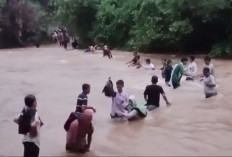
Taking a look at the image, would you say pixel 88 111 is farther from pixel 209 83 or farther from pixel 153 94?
pixel 209 83

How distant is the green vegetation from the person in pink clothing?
16.9 metres

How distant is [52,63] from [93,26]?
1019cm

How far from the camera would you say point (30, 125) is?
7613mm

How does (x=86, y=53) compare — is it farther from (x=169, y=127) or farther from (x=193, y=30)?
(x=169, y=127)

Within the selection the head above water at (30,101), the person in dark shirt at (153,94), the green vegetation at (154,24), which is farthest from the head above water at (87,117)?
the green vegetation at (154,24)

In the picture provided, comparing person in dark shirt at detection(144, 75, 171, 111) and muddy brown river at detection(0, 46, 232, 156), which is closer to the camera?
muddy brown river at detection(0, 46, 232, 156)

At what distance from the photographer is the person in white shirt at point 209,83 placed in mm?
13327

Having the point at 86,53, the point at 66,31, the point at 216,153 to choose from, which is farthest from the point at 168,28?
the point at 216,153

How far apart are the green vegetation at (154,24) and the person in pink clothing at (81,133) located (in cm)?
1694

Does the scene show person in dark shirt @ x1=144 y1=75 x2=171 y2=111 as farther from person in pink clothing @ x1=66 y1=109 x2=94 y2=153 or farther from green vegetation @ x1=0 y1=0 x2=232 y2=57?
green vegetation @ x1=0 y1=0 x2=232 y2=57

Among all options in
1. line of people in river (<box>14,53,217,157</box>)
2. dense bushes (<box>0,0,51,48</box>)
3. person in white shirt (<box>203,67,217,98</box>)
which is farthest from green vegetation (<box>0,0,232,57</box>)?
line of people in river (<box>14,53,217,157</box>)

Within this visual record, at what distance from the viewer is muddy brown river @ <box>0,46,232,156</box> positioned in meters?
9.53

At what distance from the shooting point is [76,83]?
761 inches

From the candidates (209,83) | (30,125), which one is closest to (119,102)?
(209,83)
